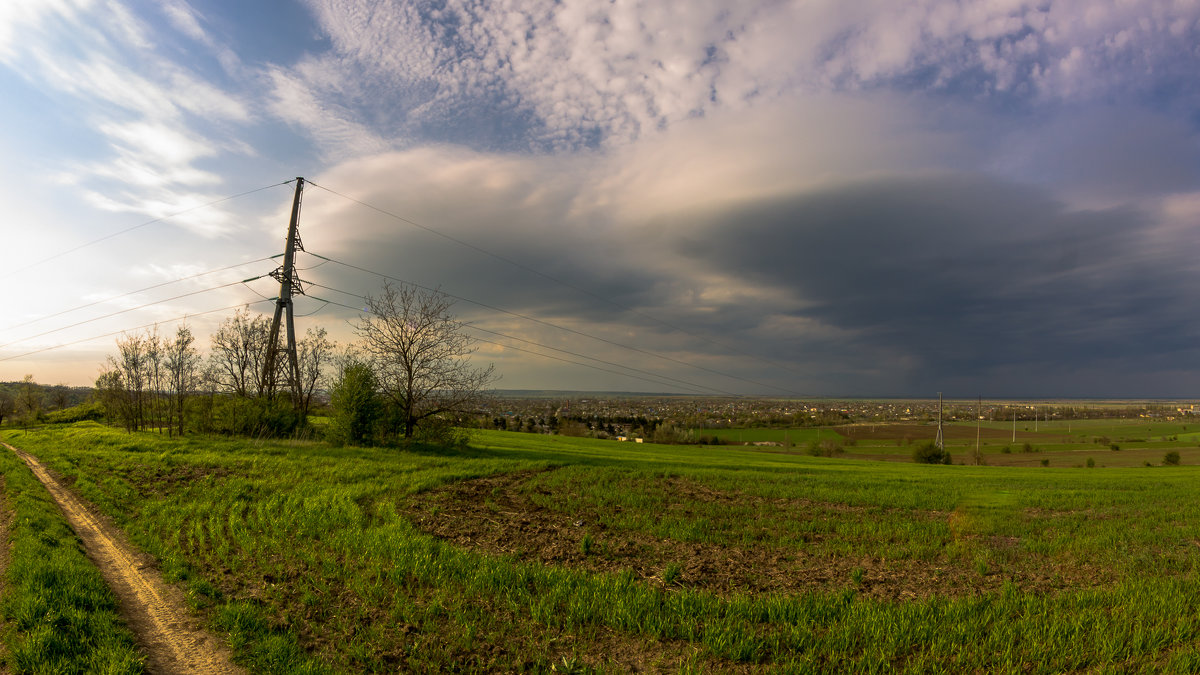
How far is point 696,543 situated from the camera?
38.9ft

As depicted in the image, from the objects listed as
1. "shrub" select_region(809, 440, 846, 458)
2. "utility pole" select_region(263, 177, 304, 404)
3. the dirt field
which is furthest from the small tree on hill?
the dirt field

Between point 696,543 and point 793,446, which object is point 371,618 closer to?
point 696,543

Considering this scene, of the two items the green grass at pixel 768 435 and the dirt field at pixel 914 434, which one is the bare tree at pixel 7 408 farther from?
the dirt field at pixel 914 434

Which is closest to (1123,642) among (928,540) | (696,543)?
(928,540)

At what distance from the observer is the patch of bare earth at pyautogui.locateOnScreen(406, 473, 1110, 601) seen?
904 centimetres

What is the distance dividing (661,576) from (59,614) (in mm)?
9469

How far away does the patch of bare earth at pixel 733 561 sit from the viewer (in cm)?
904

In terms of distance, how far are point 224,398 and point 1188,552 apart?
177ft

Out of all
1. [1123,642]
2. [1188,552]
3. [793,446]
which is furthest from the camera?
[793,446]

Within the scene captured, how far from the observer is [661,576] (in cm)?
927

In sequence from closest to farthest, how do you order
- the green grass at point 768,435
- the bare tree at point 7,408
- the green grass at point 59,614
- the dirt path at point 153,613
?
the green grass at point 59,614 → the dirt path at point 153,613 → the bare tree at point 7,408 → the green grass at point 768,435

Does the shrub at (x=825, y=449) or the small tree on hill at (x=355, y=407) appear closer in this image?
the small tree on hill at (x=355, y=407)

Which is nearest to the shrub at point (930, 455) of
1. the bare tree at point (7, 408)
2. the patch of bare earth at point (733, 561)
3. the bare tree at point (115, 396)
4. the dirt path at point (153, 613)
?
the patch of bare earth at point (733, 561)

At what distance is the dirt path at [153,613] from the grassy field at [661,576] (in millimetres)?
298
